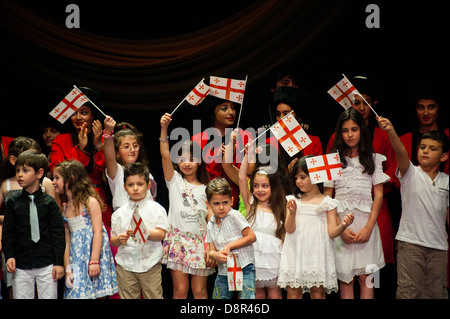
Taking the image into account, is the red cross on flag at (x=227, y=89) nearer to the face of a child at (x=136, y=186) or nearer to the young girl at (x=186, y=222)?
the young girl at (x=186, y=222)

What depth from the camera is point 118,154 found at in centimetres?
576

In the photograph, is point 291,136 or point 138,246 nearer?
point 138,246

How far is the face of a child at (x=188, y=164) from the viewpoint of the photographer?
17.9ft

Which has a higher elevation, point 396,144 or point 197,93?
point 197,93

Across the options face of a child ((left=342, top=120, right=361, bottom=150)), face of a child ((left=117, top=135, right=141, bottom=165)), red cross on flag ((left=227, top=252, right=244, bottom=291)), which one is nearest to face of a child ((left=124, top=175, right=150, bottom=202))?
face of a child ((left=117, top=135, right=141, bottom=165))

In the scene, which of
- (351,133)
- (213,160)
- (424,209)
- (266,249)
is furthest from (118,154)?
(424,209)

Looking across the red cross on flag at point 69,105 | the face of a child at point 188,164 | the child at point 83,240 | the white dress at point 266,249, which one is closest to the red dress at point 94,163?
the red cross on flag at point 69,105

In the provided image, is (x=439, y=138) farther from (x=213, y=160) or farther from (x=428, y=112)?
(x=213, y=160)

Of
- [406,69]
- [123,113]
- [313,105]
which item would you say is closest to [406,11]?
[406,69]

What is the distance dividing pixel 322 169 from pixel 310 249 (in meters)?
0.63

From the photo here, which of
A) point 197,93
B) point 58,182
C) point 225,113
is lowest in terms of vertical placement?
point 58,182

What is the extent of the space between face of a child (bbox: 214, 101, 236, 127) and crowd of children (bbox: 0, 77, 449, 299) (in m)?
0.46

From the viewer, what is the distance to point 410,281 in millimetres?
5012
